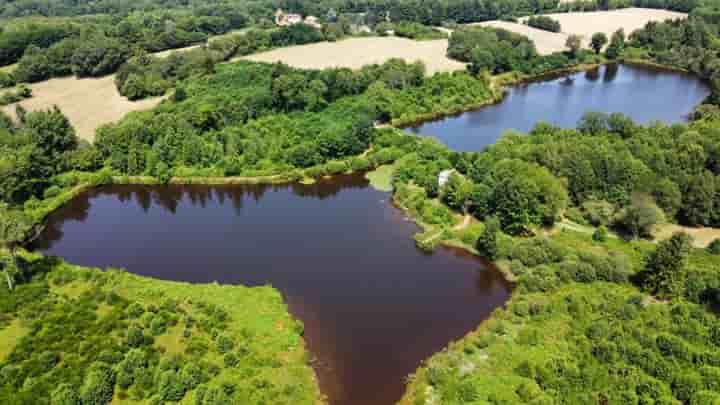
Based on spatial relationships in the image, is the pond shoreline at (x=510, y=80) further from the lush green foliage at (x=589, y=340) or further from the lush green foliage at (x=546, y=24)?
the lush green foliage at (x=589, y=340)

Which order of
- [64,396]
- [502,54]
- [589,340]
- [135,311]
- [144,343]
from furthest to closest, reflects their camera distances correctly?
[502,54]
[135,311]
[144,343]
[589,340]
[64,396]

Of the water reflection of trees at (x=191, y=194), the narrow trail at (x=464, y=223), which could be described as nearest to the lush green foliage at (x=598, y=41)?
the water reflection of trees at (x=191, y=194)

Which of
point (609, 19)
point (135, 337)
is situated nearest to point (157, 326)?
point (135, 337)

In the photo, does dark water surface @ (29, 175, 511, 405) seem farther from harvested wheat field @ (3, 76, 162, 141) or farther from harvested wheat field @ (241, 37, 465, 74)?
harvested wheat field @ (241, 37, 465, 74)

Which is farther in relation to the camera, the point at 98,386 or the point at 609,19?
the point at 609,19

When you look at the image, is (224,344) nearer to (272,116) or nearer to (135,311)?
(135,311)

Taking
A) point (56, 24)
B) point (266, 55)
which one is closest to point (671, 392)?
point (266, 55)
